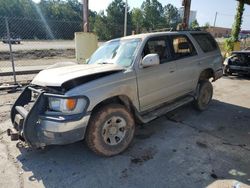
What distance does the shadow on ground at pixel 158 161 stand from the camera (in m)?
3.25

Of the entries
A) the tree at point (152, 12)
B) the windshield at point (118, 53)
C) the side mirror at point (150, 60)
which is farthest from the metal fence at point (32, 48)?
the tree at point (152, 12)

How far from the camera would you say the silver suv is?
3273 mm

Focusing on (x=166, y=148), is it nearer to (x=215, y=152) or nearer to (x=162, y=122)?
(x=215, y=152)

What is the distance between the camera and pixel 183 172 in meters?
3.39

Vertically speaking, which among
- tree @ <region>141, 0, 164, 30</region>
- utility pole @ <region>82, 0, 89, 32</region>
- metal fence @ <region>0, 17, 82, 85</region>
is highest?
tree @ <region>141, 0, 164, 30</region>

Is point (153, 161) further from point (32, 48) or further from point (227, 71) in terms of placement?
point (32, 48)

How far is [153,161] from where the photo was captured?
146 inches

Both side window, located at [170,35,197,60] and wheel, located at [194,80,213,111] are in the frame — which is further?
wheel, located at [194,80,213,111]

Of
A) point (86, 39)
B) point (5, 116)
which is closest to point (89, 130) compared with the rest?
point (5, 116)

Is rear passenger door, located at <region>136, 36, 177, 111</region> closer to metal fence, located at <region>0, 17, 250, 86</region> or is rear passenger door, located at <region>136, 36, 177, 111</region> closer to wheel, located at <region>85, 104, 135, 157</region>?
wheel, located at <region>85, 104, 135, 157</region>

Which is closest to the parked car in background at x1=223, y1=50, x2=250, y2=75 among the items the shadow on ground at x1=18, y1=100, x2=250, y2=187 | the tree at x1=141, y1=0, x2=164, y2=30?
the shadow on ground at x1=18, y1=100, x2=250, y2=187

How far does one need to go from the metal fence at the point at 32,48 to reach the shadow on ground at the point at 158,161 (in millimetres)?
7399

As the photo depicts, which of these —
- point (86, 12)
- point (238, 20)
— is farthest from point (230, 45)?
point (86, 12)

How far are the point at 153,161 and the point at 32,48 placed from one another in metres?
24.9
